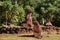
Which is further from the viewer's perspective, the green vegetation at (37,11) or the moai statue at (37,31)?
the green vegetation at (37,11)

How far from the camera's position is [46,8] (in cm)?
4166

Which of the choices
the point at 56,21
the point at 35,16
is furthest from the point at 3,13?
the point at 56,21

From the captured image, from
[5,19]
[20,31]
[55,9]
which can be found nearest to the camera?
[20,31]

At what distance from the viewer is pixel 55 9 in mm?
40094

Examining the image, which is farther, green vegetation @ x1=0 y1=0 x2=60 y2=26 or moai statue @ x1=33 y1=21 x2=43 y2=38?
green vegetation @ x1=0 y1=0 x2=60 y2=26

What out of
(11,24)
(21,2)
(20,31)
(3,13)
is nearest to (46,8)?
(21,2)

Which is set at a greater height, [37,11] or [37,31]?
[37,31]

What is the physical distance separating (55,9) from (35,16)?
4.04m

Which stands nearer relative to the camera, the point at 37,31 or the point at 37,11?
the point at 37,31

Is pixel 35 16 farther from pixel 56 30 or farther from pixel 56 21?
pixel 56 30

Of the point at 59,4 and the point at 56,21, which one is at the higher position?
the point at 59,4

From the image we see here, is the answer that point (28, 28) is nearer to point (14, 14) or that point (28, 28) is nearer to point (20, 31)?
point (20, 31)

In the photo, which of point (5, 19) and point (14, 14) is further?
point (5, 19)

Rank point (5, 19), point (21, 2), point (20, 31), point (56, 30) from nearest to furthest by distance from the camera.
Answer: point (20, 31), point (56, 30), point (5, 19), point (21, 2)
